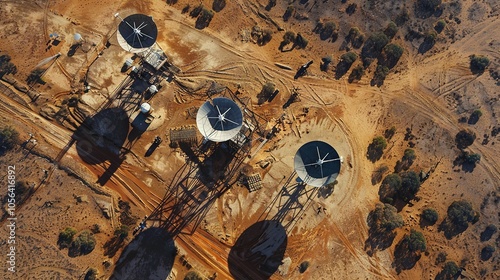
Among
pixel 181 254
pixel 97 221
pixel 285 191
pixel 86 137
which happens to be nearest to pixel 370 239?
pixel 285 191

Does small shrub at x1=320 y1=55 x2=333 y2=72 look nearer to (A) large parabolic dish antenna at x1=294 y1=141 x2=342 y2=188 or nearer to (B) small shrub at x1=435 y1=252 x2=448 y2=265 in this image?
(A) large parabolic dish antenna at x1=294 y1=141 x2=342 y2=188

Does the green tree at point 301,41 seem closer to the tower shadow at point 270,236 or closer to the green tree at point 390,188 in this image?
the tower shadow at point 270,236

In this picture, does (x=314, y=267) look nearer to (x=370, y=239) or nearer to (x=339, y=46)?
(x=370, y=239)

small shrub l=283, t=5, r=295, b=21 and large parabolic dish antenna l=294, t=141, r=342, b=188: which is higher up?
small shrub l=283, t=5, r=295, b=21

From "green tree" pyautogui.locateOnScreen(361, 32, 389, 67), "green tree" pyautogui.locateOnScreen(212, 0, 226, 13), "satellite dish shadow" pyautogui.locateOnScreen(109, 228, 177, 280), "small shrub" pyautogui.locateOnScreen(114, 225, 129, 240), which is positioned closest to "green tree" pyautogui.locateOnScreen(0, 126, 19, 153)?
"small shrub" pyautogui.locateOnScreen(114, 225, 129, 240)

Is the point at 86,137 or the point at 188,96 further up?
the point at 188,96

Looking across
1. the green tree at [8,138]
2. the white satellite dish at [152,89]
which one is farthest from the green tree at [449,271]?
the green tree at [8,138]

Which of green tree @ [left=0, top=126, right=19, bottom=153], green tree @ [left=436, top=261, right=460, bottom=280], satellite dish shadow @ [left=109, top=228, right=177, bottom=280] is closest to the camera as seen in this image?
satellite dish shadow @ [left=109, top=228, right=177, bottom=280]
